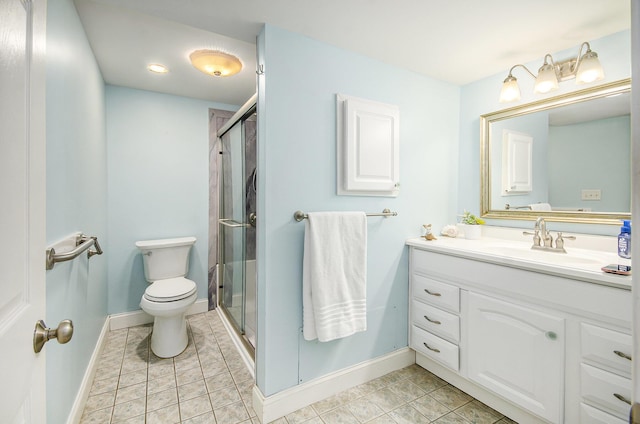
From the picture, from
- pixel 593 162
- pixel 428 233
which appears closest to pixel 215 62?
pixel 428 233

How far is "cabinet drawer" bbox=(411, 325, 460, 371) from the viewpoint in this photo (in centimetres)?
173

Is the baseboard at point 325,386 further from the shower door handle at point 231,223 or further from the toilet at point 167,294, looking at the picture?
the shower door handle at point 231,223

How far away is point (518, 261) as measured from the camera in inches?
55.3

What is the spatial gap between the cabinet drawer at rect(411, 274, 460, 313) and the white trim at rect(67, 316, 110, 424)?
2028 mm

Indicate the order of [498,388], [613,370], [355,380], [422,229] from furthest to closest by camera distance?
[422,229], [355,380], [498,388], [613,370]

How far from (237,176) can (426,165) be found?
5.10ft

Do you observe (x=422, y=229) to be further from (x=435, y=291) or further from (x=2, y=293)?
(x=2, y=293)

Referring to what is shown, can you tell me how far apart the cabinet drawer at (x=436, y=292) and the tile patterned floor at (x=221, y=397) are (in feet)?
1.78

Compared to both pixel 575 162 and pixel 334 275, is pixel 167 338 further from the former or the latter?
pixel 575 162

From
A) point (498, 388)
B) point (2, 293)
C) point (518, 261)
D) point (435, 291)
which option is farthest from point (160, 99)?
point (498, 388)

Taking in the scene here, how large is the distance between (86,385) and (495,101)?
10.7 feet

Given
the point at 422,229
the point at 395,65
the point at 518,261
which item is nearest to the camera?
the point at 518,261

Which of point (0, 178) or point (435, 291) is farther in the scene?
point (435, 291)

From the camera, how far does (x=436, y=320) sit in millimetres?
1832
